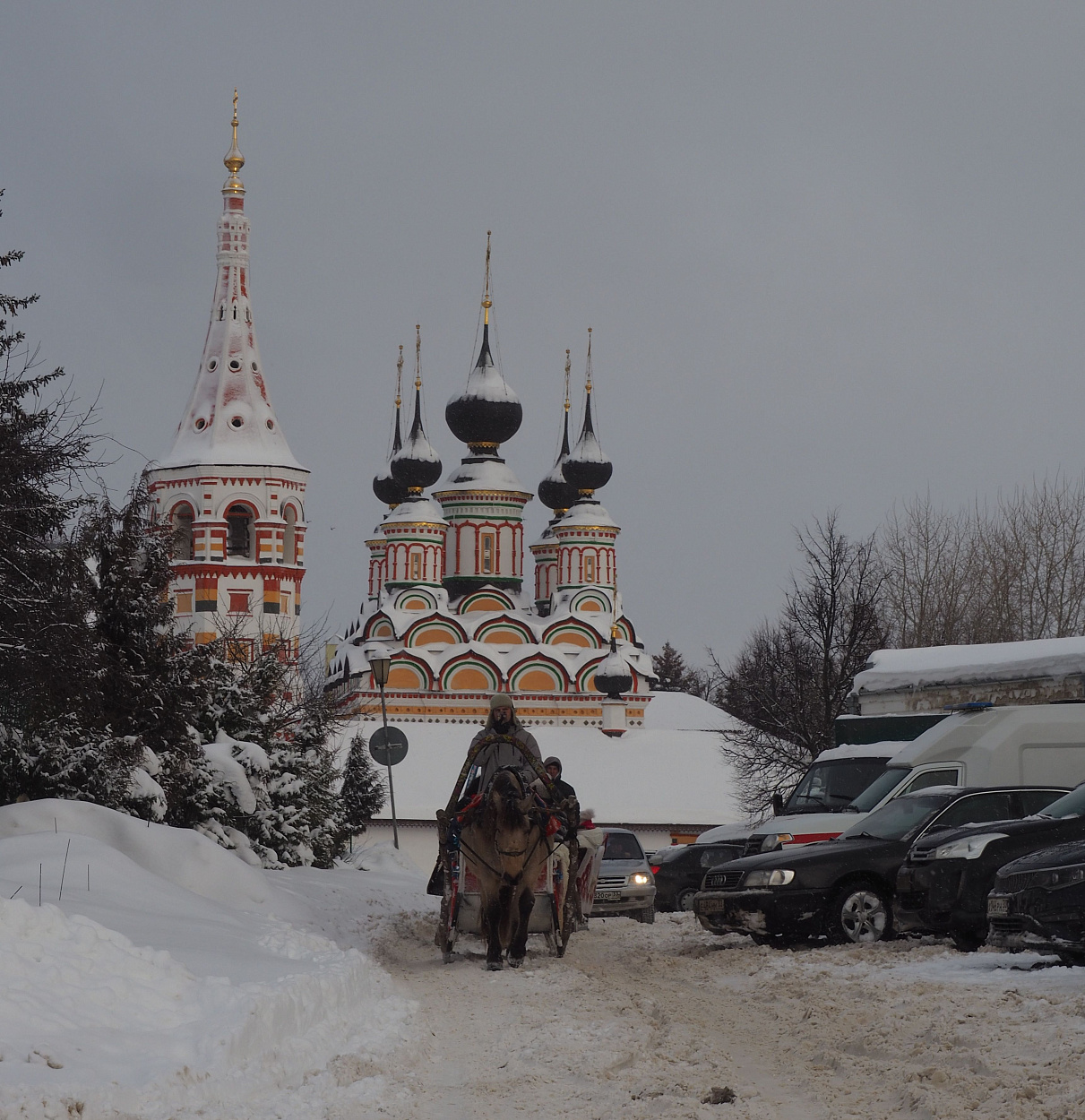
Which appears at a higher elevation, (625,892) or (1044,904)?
(1044,904)

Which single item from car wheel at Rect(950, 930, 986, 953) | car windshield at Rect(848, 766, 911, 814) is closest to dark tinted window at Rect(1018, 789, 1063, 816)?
car wheel at Rect(950, 930, 986, 953)

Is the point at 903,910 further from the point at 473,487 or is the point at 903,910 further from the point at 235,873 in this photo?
the point at 473,487

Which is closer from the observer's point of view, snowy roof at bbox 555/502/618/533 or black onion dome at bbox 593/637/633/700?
black onion dome at bbox 593/637/633/700

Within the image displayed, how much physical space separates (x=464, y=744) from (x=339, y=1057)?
58478mm

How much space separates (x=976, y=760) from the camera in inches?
729

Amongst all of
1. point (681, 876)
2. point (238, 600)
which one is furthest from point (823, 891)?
point (238, 600)

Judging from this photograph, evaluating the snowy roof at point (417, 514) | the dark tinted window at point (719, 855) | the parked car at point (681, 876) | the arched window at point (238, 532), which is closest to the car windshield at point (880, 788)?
the dark tinted window at point (719, 855)

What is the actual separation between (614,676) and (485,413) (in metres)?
16.3

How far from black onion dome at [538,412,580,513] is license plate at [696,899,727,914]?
238 feet

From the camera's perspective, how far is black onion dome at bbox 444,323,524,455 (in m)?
82.9

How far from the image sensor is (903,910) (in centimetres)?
1464

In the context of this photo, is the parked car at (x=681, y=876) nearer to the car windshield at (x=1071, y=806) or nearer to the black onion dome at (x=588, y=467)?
the car windshield at (x=1071, y=806)

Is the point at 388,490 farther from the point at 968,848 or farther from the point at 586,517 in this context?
the point at 968,848

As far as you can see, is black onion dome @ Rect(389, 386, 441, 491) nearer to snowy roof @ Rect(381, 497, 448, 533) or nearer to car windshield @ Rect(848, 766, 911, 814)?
snowy roof @ Rect(381, 497, 448, 533)
